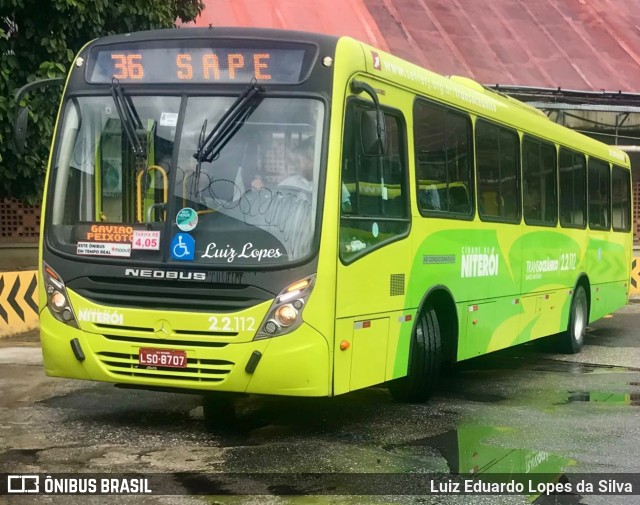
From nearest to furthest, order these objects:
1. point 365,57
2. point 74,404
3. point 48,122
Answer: point 365,57 → point 74,404 → point 48,122

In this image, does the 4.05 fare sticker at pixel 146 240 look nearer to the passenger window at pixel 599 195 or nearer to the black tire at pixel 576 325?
the black tire at pixel 576 325

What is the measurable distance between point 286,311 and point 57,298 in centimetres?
184

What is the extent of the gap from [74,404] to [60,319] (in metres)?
1.71

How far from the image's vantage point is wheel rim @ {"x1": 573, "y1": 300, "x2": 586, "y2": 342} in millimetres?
13308

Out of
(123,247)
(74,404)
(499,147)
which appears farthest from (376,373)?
(499,147)

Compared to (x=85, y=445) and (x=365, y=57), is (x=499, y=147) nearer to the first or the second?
(x=365, y=57)

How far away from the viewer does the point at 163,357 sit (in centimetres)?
687

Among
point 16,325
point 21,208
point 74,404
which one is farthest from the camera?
point 21,208

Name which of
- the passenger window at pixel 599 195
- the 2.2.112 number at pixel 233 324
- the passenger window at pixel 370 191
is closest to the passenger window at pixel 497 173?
the passenger window at pixel 370 191

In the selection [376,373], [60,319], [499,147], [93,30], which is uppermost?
[93,30]

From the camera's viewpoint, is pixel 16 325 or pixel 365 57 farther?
pixel 16 325

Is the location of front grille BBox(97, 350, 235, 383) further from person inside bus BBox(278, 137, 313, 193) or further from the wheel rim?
the wheel rim

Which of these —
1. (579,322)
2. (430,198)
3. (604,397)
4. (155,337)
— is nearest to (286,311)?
Result: (155,337)

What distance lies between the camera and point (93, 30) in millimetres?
12484
